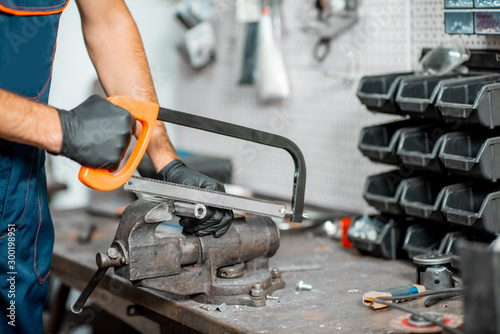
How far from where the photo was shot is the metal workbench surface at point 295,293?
121 cm

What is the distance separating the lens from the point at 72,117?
117 centimetres

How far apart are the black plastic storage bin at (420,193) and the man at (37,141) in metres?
0.46

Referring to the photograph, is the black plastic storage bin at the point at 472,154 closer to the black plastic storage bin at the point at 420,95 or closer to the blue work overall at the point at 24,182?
the black plastic storage bin at the point at 420,95

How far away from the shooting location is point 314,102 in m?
2.26

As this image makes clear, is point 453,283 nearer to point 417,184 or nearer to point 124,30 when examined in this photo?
point 417,184

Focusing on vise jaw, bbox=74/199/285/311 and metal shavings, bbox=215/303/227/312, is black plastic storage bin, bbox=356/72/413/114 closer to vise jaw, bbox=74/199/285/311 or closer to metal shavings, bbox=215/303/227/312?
vise jaw, bbox=74/199/285/311

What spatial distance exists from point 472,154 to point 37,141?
0.89 meters

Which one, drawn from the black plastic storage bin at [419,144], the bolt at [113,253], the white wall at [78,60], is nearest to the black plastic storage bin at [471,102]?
the black plastic storage bin at [419,144]

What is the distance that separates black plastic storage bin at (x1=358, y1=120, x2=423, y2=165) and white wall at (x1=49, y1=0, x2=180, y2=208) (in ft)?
4.70

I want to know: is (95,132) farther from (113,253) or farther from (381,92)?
(381,92)

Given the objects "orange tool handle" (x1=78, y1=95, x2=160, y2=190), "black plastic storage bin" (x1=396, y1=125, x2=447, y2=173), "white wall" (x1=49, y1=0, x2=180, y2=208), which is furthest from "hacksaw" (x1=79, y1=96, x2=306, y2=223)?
"white wall" (x1=49, y1=0, x2=180, y2=208)

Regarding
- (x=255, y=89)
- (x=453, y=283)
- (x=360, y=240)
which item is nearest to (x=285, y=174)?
(x=255, y=89)

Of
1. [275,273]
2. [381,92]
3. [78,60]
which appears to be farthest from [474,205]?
[78,60]

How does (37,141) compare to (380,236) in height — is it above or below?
above
